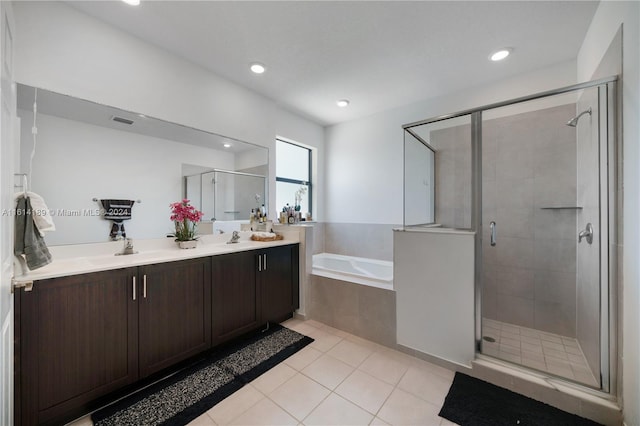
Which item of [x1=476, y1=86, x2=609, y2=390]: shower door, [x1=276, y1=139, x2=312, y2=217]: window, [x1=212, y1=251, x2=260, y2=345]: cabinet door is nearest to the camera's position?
→ [x1=476, y1=86, x2=609, y2=390]: shower door

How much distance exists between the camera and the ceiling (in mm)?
1799

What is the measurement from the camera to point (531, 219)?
2.49 m

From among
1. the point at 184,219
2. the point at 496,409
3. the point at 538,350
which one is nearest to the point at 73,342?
the point at 184,219

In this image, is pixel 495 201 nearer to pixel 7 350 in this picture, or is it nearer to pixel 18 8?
pixel 7 350

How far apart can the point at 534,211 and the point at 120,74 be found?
393 cm

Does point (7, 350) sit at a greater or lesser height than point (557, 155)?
lesser

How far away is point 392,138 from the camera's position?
354 cm

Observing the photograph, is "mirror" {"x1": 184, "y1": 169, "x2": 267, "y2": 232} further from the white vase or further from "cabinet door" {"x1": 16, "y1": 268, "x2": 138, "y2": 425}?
"cabinet door" {"x1": 16, "y1": 268, "x2": 138, "y2": 425}

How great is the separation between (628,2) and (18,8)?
362cm

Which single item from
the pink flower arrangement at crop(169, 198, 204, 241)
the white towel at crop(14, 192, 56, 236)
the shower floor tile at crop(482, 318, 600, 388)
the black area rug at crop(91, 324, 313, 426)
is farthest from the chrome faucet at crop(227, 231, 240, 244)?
the shower floor tile at crop(482, 318, 600, 388)

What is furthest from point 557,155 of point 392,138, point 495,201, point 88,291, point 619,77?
point 88,291

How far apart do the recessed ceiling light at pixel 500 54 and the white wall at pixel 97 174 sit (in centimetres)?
307

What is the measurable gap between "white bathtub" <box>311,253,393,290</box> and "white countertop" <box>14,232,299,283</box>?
68 cm

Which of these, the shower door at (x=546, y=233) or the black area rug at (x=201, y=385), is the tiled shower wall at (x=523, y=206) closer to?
the shower door at (x=546, y=233)
